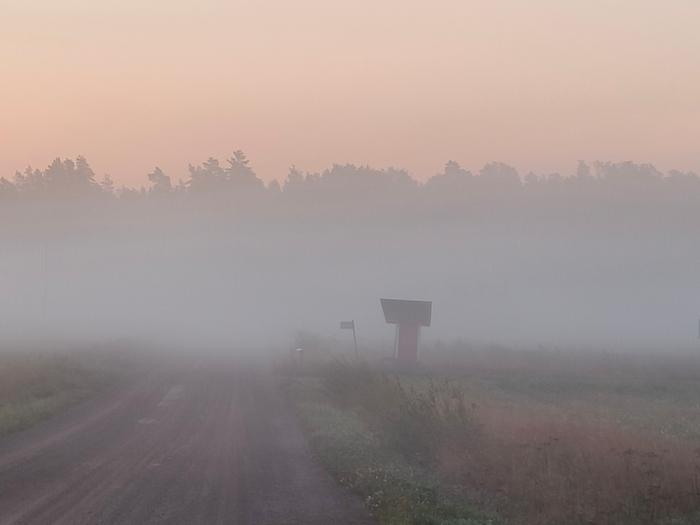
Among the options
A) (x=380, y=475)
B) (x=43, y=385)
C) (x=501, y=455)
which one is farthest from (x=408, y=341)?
(x=380, y=475)

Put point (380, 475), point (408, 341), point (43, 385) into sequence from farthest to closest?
point (408, 341) < point (43, 385) < point (380, 475)

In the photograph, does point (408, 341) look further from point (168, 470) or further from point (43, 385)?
point (168, 470)

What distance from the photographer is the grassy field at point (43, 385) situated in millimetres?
22373

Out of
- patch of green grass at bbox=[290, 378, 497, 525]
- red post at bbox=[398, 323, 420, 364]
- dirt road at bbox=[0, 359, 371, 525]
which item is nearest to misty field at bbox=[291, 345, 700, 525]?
patch of green grass at bbox=[290, 378, 497, 525]

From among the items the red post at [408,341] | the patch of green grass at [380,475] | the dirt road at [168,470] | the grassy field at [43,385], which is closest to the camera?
the patch of green grass at [380,475]

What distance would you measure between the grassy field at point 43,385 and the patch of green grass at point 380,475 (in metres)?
7.94

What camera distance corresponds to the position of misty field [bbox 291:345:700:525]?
1198cm

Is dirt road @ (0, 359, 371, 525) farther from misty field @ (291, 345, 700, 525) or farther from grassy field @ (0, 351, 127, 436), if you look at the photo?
misty field @ (291, 345, 700, 525)

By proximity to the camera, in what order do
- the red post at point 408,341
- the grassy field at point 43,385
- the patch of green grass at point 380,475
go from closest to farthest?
1. the patch of green grass at point 380,475
2. the grassy field at point 43,385
3. the red post at point 408,341

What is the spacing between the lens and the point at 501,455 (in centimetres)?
1530

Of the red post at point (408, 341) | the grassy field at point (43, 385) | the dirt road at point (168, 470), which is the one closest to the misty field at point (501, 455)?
the dirt road at point (168, 470)

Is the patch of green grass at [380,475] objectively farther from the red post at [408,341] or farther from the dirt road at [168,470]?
the red post at [408,341]

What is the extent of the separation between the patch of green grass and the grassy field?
7.94 m

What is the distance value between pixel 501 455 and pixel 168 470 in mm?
6595
